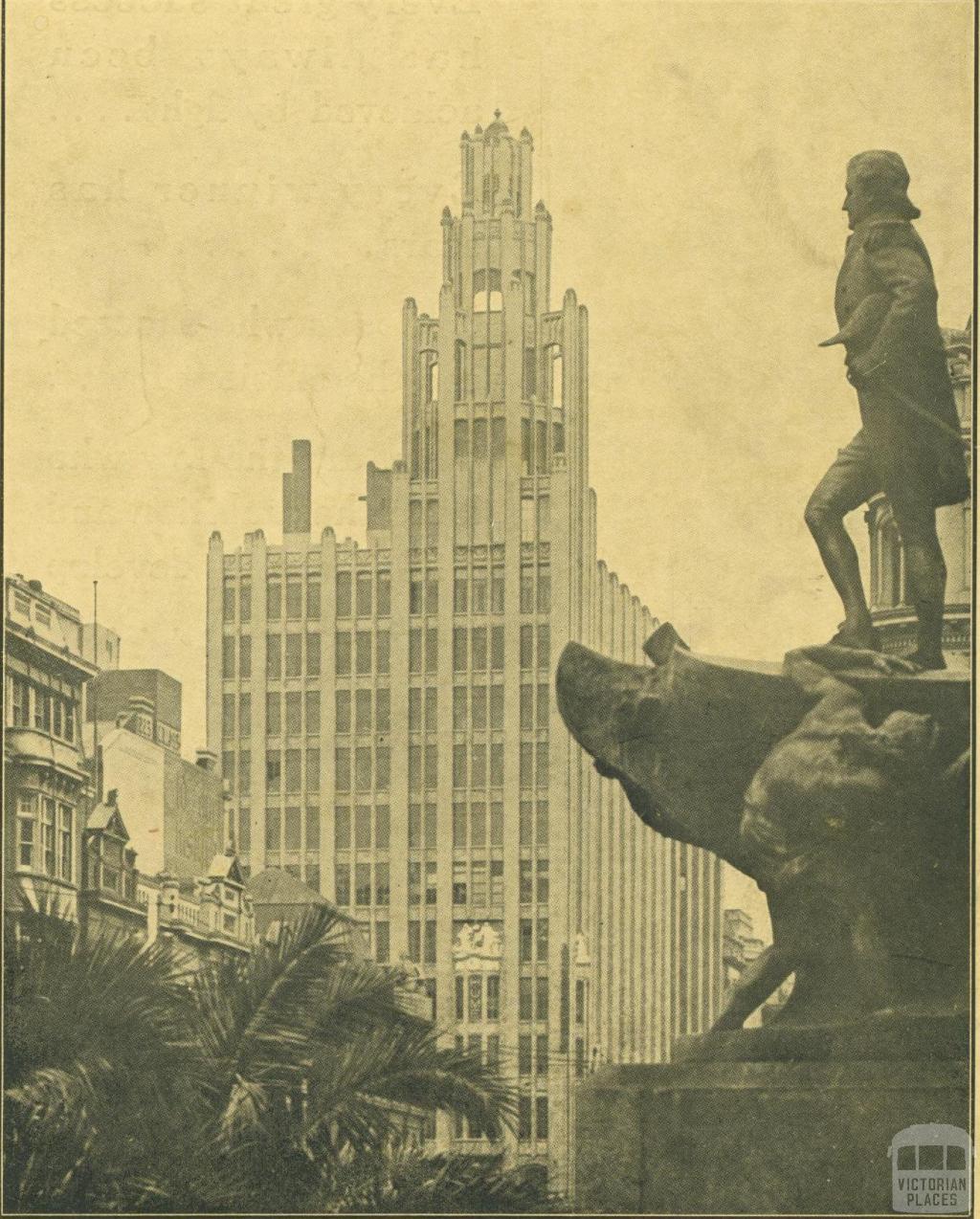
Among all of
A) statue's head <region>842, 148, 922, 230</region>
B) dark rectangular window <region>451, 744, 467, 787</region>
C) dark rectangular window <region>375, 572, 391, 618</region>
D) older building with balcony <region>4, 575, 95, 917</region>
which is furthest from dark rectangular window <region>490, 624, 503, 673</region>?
statue's head <region>842, 148, 922, 230</region>

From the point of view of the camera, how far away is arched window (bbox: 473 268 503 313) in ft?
43.7

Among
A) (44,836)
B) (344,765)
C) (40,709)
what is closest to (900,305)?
(344,765)

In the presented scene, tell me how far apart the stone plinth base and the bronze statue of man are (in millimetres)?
2197

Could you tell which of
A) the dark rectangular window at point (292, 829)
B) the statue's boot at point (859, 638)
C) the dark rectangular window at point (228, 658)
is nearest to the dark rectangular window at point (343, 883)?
the dark rectangular window at point (292, 829)

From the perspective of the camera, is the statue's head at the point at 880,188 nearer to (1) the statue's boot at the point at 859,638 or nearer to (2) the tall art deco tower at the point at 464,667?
(2) the tall art deco tower at the point at 464,667

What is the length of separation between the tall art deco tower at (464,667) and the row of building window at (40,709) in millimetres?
785

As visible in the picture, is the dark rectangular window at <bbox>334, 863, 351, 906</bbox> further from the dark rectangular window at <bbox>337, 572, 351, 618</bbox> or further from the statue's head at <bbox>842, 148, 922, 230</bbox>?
the statue's head at <bbox>842, 148, 922, 230</bbox>

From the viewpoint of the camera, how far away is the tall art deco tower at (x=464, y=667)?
42.5 ft

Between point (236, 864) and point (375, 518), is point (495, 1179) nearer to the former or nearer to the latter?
point (236, 864)

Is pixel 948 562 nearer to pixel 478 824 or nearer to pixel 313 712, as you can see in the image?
pixel 478 824

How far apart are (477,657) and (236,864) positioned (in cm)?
167

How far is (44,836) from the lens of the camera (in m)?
12.7

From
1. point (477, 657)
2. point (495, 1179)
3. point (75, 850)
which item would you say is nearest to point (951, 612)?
point (477, 657)

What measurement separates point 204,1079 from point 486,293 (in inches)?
175
